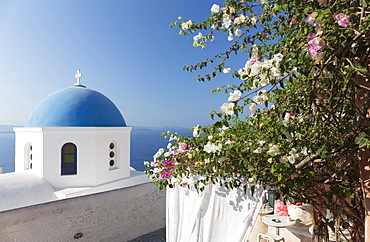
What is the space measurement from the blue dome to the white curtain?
626 centimetres

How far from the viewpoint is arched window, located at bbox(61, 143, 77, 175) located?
8.40 meters

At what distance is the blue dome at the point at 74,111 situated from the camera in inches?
336

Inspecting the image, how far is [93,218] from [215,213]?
4.73 m

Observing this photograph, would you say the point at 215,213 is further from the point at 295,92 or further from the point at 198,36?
the point at 198,36

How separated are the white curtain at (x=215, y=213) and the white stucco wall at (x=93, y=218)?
147 inches

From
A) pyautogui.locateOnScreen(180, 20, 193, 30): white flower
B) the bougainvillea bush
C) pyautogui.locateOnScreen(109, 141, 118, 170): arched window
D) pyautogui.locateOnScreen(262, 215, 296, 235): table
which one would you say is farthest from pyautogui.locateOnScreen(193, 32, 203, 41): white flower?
pyautogui.locateOnScreen(109, 141, 118, 170): arched window

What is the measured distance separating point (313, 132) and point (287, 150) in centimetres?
42

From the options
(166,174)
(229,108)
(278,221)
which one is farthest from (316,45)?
(278,221)

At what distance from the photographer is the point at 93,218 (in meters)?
6.56

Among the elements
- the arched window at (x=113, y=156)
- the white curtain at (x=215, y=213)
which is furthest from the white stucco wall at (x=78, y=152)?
the white curtain at (x=215, y=213)

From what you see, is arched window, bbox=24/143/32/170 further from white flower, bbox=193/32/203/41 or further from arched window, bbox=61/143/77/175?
white flower, bbox=193/32/203/41

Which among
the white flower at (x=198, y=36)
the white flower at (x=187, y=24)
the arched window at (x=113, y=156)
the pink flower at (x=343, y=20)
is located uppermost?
the white flower at (x=187, y=24)

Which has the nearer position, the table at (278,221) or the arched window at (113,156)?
the table at (278,221)

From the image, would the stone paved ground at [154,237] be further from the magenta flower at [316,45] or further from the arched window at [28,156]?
the magenta flower at [316,45]
